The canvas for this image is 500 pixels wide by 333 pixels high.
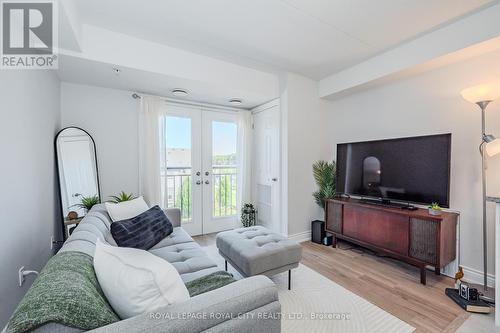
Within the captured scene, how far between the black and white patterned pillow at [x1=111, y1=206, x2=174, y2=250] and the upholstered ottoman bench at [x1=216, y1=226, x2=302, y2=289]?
1.92ft

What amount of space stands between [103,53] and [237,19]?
4.47 feet

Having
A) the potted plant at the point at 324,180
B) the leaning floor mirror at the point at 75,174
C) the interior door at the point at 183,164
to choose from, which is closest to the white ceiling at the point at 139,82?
the interior door at the point at 183,164

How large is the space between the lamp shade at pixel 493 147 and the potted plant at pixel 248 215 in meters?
2.87

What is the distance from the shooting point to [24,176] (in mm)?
1655

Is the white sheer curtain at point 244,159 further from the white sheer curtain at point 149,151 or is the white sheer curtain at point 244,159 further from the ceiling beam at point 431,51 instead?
the ceiling beam at point 431,51

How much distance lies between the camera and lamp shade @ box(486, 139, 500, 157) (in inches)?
72.1

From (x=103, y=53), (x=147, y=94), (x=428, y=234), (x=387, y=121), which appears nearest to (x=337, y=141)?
(x=387, y=121)

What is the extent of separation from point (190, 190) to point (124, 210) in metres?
1.39

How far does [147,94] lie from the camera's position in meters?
3.12

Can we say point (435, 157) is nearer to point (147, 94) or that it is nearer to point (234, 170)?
point (234, 170)

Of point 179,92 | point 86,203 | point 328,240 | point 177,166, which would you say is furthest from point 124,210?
point 328,240

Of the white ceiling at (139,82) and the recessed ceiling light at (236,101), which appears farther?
the recessed ceiling light at (236,101)

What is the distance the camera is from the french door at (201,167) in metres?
3.36

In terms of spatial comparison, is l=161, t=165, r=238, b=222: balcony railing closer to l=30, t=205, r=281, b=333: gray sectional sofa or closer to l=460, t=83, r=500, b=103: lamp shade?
l=30, t=205, r=281, b=333: gray sectional sofa
